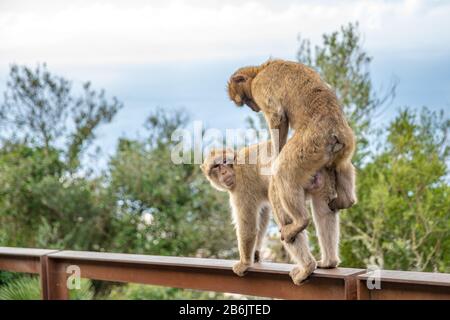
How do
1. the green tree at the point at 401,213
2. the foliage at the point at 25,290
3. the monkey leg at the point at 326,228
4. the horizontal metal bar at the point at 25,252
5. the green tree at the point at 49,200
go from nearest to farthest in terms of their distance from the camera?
the monkey leg at the point at 326,228
the horizontal metal bar at the point at 25,252
the foliage at the point at 25,290
the green tree at the point at 401,213
the green tree at the point at 49,200

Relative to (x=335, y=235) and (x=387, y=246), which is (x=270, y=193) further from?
(x=387, y=246)

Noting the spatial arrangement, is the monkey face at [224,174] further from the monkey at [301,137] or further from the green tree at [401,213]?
the green tree at [401,213]

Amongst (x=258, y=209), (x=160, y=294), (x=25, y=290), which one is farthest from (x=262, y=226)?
(x=160, y=294)

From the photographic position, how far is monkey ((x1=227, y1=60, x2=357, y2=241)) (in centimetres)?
203

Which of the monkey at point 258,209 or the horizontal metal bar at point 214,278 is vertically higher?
the monkey at point 258,209

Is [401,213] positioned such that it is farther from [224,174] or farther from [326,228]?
[326,228]

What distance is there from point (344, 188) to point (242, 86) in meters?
0.59


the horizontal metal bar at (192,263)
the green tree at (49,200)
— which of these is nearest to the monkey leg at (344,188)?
the horizontal metal bar at (192,263)

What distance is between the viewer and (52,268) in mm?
2912

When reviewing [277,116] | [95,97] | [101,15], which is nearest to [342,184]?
[277,116]

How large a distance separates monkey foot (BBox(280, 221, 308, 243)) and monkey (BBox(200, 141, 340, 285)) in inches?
0.7

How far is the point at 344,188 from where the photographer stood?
2.12 m

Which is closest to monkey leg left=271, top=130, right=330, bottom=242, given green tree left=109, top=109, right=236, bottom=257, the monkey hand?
the monkey hand

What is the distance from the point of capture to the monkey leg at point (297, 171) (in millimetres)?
2027
